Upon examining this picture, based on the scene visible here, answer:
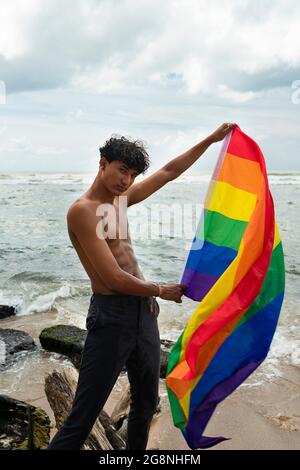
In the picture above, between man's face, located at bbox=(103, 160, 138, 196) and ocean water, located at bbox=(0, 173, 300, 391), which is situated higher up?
man's face, located at bbox=(103, 160, 138, 196)

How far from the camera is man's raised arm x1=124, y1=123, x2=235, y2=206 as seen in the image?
358cm

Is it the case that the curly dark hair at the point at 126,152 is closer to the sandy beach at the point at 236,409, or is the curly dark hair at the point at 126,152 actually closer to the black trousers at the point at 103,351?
the black trousers at the point at 103,351

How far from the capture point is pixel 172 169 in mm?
3676

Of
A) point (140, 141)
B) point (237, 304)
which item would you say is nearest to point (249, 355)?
point (237, 304)

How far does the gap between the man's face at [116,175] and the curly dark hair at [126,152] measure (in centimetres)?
3

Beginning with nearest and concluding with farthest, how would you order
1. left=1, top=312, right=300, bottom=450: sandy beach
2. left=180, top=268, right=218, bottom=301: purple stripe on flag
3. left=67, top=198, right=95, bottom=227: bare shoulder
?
left=67, top=198, right=95, bottom=227: bare shoulder → left=180, top=268, right=218, bottom=301: purple stripe on flag → left=1, top=312, right=300, bottom=450: sandy beach

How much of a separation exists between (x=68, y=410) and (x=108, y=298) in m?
1.37

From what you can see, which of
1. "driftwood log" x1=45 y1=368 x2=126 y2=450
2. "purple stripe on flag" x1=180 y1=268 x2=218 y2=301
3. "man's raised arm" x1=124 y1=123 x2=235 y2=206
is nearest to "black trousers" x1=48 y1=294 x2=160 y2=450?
"purple stripe on flag" x1=180 y1=268 x2=218 y2=301

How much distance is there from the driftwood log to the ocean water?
8.54 ft

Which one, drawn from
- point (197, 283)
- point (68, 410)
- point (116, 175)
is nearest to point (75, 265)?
point (68, 410)

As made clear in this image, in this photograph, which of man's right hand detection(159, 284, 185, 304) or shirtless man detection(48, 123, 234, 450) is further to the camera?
man's right hand detection(159, 284, 185, 304)

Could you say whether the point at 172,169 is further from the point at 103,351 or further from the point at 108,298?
the point at 103,351

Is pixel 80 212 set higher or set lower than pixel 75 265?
higher

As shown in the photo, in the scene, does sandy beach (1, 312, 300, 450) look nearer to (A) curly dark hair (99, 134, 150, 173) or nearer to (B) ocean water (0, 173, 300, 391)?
(B) ocean water (0, 173, 300, 391)
